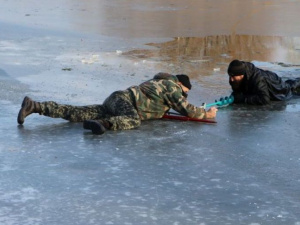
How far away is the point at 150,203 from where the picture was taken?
5516 millimetres

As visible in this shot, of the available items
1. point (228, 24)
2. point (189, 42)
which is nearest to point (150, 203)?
point (189, 42)

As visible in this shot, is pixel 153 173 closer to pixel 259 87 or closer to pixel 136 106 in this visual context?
pixel 136 106

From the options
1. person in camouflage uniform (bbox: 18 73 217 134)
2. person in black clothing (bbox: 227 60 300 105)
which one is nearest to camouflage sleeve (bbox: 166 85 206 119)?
person in camouflage uniform (bbox: 18 73 217 134)

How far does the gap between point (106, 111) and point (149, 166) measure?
174 cm

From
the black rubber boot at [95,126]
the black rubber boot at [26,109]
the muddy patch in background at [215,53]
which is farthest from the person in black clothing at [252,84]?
the black rubber boot at [26,109]

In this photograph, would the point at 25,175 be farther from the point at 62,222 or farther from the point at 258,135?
the point at 258,135

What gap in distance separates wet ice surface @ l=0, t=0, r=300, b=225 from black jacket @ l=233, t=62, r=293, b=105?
114 mm

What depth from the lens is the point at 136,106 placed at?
802cm

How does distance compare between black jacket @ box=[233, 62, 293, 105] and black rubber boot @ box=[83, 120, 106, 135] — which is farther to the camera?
black jacket @ box=[233, 62, 293, 105]

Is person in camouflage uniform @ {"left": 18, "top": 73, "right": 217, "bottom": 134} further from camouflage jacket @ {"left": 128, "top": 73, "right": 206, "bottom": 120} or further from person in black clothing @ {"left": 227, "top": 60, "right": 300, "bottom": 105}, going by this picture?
person in black clothing @ {"left": 227, "top": 60, "right": 300, "bottom": 105}

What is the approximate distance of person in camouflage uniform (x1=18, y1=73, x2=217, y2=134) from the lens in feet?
25.9

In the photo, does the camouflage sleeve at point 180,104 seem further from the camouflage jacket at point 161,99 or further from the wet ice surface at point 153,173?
the wet ice surface at point 153,173

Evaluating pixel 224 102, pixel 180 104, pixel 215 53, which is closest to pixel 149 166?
pixel 180 104

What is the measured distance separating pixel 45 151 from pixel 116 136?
86 cm
